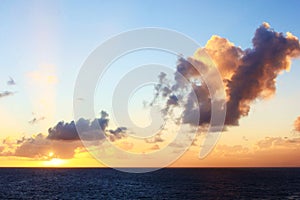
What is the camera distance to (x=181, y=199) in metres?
95.5

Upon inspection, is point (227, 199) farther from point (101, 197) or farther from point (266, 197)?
point (101, 197)

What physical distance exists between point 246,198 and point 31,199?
5777cm

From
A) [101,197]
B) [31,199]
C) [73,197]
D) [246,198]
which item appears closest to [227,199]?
[246,198]

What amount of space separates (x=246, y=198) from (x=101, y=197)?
131 feet

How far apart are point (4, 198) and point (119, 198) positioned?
3112cm

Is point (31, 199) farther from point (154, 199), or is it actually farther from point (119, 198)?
point (154, 199)

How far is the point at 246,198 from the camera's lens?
3816 inches

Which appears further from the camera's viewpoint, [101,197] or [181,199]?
[101,197]

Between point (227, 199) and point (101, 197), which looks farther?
point (101, 197)

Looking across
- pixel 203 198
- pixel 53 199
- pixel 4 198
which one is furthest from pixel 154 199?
pixel 4 198

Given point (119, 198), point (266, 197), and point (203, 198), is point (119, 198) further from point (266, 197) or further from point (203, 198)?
point (266, 197)

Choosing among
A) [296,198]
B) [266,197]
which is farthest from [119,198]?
[296,198]

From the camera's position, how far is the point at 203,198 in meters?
97.6

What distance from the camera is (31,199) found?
9762 centimetres
